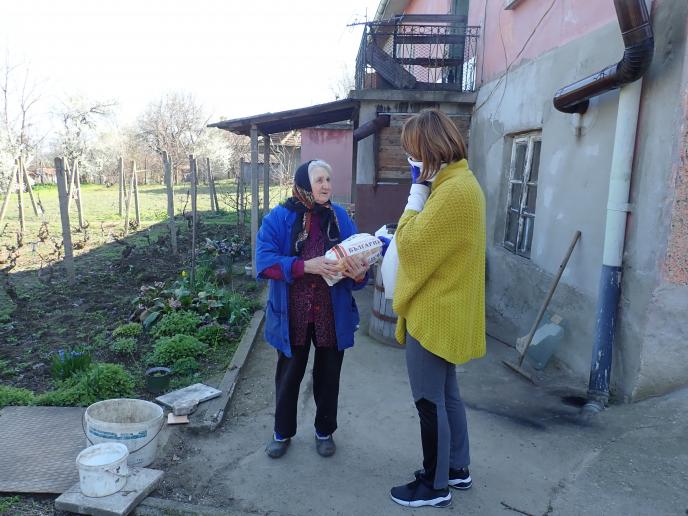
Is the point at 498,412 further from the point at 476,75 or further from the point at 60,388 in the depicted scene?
the point at 476,75

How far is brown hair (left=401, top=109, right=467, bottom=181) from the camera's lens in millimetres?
2490

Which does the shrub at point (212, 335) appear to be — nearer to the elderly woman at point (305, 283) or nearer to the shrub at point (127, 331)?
the shrub at point (127, 331)

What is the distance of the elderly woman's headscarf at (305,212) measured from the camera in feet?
10.1

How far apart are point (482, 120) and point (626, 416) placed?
15.7 feet

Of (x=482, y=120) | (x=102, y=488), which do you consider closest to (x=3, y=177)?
(x=482, y=120)

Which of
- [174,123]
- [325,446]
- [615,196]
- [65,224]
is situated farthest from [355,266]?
[174,123]

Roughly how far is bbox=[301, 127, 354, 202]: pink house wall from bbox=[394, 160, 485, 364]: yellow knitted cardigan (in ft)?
58.9

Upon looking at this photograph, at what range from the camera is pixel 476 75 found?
791 cm

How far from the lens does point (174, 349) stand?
16.4 feet

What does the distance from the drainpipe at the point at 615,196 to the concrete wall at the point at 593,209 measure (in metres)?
0.07

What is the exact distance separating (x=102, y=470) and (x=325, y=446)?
4.25ft

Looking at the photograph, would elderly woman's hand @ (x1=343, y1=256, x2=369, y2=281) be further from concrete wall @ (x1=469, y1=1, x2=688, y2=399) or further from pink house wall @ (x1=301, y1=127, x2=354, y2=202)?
pink house wall @ (x1=301, y1=127, x2=354, y2=202)

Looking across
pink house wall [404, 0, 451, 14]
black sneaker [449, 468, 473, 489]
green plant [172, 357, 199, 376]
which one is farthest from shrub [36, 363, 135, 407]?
pink house wall [404, 0, 451, 14]

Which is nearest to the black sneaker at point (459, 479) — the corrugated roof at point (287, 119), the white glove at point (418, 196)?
the white glove at point (418, 196)
